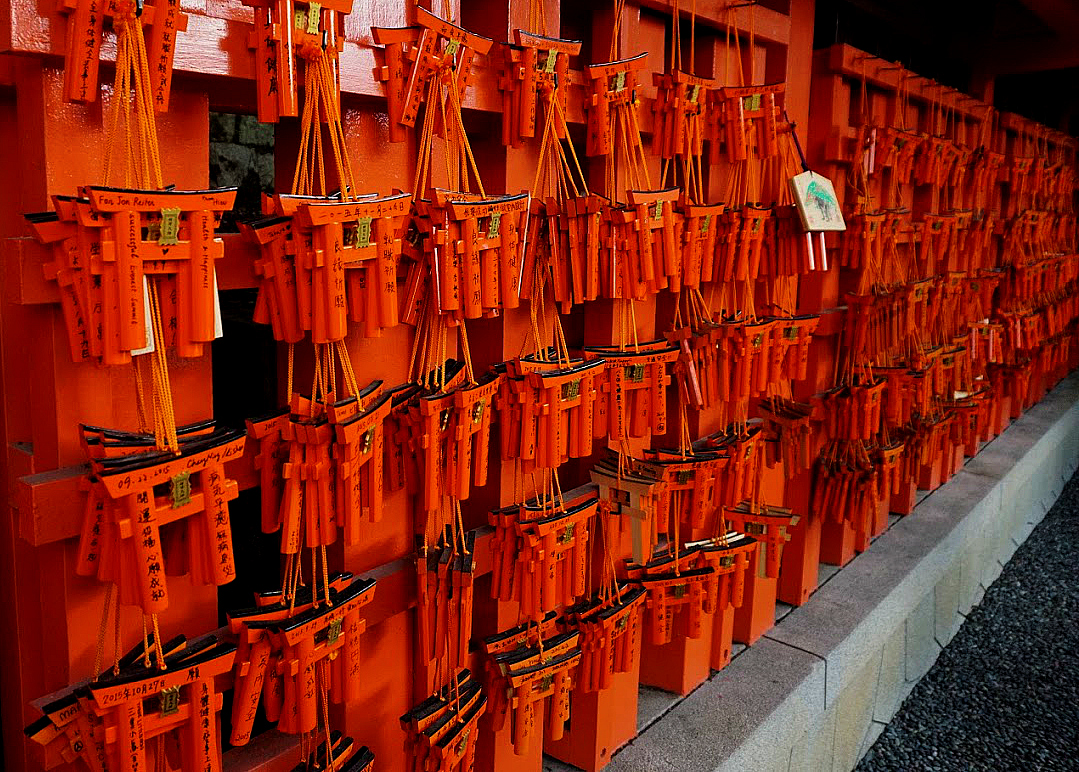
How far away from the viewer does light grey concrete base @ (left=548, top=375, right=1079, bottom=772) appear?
84.6 inches

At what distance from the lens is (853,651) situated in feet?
8.68

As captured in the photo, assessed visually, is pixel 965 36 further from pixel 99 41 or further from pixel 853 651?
pixel 99 41

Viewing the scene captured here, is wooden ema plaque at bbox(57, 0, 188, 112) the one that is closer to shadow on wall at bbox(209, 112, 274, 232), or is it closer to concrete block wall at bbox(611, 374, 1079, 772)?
concrete block wall at bbox(611, 374, 1079, 772)

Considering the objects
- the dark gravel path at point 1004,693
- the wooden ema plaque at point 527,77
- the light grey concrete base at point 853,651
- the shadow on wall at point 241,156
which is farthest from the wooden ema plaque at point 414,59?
the dark gravel path at point 1004,693

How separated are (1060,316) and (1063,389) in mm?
1237

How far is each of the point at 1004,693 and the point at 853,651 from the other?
37.4 inches

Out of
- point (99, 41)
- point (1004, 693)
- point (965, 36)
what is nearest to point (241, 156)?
point (99, 41)

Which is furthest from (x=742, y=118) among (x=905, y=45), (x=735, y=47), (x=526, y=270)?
(x=905, y=45)

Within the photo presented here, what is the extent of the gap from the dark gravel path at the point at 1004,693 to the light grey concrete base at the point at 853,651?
67 mm

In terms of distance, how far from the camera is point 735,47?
2.14 metres

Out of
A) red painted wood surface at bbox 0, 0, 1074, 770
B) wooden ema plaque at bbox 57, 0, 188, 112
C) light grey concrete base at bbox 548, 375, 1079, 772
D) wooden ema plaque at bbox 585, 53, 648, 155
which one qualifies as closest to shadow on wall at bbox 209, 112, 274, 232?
red painted wood surface at bbox 0, 0, 1074, 770

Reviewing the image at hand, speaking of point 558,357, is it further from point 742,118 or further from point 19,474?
point 19,474

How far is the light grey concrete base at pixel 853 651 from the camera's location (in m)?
2.15

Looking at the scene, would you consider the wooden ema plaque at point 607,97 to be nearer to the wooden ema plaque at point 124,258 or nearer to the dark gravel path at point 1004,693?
the wooden ema plaque at point 124,258
